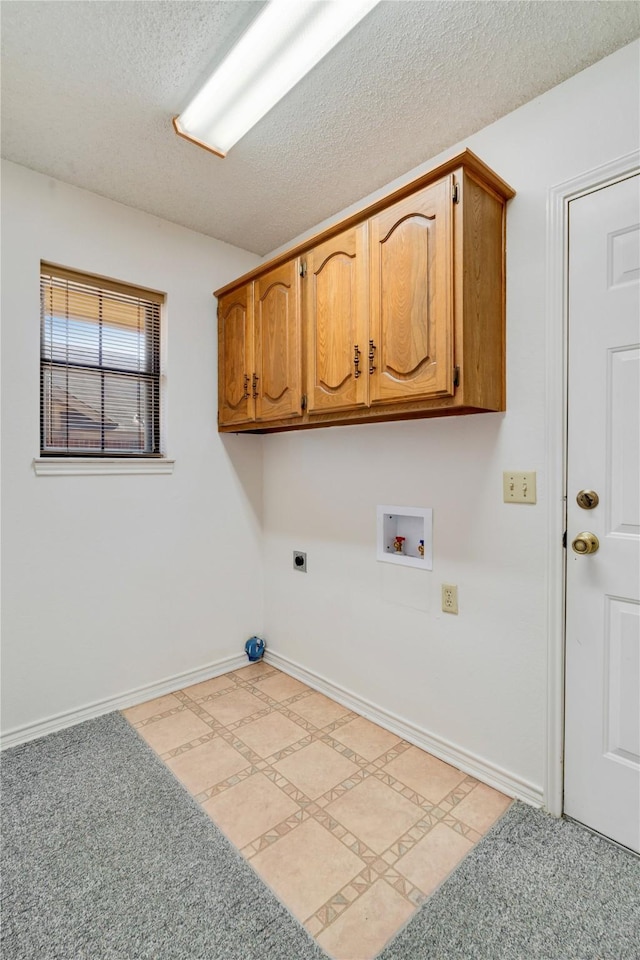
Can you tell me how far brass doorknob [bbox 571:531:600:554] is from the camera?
152 centimetres

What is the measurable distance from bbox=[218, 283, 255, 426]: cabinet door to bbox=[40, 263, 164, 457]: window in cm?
35

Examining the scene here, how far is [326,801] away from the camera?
67.4 inches

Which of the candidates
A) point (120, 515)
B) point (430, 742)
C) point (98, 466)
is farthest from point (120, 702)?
point (430, 742)

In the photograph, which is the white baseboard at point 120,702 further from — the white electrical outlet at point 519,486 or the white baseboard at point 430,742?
the white electrical outlet at point 519,486

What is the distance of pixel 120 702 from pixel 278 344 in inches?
77.3

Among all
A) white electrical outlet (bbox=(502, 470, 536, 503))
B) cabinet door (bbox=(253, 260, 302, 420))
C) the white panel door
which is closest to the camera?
the white panel door

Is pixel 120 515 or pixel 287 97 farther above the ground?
pixel 287 97

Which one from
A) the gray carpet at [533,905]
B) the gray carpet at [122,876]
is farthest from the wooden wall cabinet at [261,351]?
the gray carpet at [533,905]

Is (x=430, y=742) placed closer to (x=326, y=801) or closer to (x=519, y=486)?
(x=326, y=801)

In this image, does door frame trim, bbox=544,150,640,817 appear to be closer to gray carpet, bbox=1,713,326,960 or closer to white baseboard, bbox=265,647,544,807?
white baseboard, bbox=265,647,544,807

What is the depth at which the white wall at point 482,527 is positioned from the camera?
1.63m

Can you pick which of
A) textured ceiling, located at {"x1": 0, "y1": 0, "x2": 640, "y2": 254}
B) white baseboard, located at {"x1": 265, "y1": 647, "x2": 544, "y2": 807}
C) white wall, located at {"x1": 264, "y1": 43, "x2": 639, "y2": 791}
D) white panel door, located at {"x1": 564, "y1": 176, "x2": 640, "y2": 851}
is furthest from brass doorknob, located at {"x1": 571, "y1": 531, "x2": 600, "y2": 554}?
textured ceiling, located at {"x1": 0, "y1": 0, "x2": 640, "y2": 254}

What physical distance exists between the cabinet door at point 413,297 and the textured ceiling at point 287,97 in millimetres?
374

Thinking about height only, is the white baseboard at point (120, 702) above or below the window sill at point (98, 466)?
below
